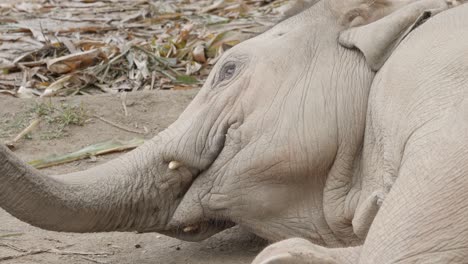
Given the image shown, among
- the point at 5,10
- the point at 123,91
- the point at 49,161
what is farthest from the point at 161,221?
the point at 5,10

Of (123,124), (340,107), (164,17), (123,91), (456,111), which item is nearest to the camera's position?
(456,111)

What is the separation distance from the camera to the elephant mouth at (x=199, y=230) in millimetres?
5453

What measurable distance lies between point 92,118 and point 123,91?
2.47 feet

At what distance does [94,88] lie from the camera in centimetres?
874

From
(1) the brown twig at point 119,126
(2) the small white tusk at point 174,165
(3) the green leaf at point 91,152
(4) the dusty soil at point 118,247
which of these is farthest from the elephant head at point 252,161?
(1) the brown twig at point 119,126

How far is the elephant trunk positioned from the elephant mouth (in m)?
0.08

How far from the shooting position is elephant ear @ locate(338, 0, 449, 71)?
4.98 metres

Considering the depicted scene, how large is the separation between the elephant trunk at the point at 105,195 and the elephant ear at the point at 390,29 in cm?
100

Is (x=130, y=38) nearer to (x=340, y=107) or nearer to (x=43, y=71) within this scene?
(x=43, y=71)

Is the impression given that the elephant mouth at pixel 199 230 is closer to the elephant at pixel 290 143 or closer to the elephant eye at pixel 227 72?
the elephant at pixel 290 143

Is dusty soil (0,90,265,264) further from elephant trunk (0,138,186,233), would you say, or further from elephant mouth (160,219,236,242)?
elephant trunk (0,138,186,233)

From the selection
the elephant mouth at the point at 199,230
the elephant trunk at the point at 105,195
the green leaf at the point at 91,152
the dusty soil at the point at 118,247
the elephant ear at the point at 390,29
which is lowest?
the green leaf at the point at 91,152

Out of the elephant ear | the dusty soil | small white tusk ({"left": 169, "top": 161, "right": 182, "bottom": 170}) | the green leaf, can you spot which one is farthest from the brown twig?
the elephant ear

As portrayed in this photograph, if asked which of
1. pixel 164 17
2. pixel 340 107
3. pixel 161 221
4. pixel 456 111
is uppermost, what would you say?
pixel 456 111
